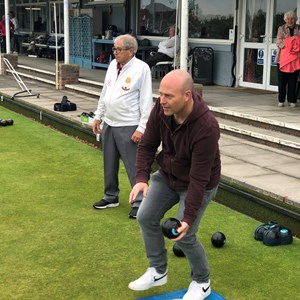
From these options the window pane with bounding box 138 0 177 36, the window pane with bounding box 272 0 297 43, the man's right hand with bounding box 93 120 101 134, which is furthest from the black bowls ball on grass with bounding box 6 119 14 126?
the window pane with bounding box 138 0 177 36

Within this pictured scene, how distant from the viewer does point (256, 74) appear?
11.4 m

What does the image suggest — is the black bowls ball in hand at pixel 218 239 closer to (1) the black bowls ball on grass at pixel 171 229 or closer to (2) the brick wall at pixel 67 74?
(1) the black bowls ball on grass at pixel 171 229

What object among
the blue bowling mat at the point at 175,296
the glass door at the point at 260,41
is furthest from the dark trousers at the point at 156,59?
the blue bowling mat at the point at 175,296

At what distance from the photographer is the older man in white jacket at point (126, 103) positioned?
4.51 meters

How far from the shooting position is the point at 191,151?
2957 millimetres

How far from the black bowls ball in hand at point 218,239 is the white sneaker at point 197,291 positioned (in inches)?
34.1

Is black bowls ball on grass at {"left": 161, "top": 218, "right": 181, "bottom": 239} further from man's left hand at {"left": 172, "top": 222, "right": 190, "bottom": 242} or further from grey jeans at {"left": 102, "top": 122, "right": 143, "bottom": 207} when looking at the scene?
grey jeans at {"left": 102, "top": 122, "right": 143, "bottom": 207}

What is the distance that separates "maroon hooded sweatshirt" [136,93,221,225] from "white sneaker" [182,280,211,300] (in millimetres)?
540

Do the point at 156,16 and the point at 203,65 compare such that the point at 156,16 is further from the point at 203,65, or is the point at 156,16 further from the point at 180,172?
the point at 180,172

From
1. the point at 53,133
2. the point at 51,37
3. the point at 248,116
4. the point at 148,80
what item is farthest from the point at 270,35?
the point at 51,37

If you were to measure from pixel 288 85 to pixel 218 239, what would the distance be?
527cm

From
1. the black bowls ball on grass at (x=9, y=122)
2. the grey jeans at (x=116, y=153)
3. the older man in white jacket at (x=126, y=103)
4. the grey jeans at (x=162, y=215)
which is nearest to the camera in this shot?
the grey jeans at (x=162, y=215)

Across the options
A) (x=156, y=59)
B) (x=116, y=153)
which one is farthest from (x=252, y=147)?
(x=156, y=59)

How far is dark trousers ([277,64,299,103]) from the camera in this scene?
861 cm
